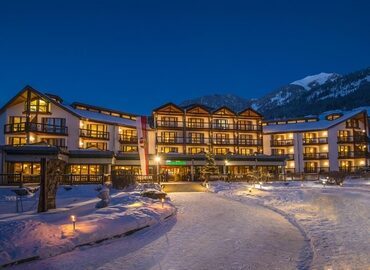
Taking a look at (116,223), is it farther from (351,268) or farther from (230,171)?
(230,171)

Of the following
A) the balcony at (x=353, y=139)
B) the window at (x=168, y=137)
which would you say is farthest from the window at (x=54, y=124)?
the balcony at (x=353, y=139)

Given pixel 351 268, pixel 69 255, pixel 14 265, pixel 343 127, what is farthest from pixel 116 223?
pixel 343 127

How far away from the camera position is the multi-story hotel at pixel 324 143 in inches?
2398

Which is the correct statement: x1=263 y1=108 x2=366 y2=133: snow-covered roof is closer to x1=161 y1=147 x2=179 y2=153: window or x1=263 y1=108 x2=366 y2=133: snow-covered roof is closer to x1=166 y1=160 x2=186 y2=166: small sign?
x1=161 y1=147 x2=179 y2=153: window

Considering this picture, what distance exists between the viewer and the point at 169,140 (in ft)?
183

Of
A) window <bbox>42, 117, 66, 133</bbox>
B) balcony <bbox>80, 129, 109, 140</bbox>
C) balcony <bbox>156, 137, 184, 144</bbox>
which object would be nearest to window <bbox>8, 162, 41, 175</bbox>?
window <bbox>42, 117, 66, 133</bbox>

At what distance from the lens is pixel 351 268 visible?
22.9 ft

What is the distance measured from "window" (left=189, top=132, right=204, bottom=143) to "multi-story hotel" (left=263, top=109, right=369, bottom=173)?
13.9m

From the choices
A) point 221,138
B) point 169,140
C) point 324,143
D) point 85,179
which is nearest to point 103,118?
point 169,140

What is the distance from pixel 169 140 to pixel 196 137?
481 cm

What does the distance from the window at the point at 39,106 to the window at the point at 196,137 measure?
23.6 meters

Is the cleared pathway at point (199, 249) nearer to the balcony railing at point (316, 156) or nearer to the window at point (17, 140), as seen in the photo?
the window at point (17, 140)

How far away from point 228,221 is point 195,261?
586cm

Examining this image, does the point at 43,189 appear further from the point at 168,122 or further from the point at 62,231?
the point at 168,122
